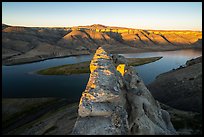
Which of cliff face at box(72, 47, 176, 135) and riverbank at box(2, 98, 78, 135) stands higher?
cliff face at box(72, 47, 176, 135)

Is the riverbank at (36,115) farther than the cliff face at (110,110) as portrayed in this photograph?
Yes

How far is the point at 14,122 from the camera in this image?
147 feet

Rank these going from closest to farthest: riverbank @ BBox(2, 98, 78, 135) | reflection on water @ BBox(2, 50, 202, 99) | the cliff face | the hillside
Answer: the cliff face < riverbank @ BBox(2, 98, 78, 135) < the hillside < reflection on water @ BBox(2, 50, 202, 99)

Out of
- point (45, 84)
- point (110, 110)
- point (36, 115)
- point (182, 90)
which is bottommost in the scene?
point (36, 115)

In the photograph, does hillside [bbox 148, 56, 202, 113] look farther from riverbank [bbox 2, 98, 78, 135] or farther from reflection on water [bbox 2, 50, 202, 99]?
riverbank [bbox 2, 98, 78, 135]

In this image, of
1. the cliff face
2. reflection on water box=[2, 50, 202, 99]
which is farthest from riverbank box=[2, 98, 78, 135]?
the cliff face

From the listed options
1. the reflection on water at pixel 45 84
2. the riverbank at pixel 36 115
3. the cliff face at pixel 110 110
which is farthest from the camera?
the reflection on water at pixel 45 84

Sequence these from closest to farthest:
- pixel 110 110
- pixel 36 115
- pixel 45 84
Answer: pixel 110 110, pixel 36 115, pixel 45 84

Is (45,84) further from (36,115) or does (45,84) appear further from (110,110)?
(110,110)

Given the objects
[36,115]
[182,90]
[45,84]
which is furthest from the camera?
[45,84]

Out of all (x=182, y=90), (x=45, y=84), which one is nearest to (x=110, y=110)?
(x=182, y=90)

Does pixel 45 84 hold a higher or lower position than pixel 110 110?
lower

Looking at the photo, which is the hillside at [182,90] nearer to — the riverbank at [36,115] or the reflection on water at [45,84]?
the reflection on water at [45,84]

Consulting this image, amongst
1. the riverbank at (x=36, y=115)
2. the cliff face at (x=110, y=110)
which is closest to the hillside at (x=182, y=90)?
the riverbank at (x=36, y=115)
